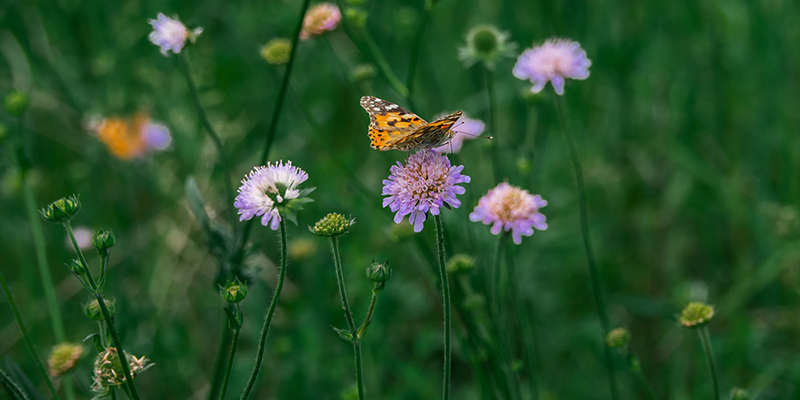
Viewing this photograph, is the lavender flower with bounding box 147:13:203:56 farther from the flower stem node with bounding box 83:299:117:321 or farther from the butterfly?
the flower stem node with bounding box 83:299:117:321

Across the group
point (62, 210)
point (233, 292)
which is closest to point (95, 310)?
point (62, 210)

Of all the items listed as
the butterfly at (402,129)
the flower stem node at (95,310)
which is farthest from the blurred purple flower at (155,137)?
the flower stem node at (95,310)

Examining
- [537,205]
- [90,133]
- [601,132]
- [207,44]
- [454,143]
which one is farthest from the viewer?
[207,44]

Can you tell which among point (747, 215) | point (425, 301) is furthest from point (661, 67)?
point (425, 301)

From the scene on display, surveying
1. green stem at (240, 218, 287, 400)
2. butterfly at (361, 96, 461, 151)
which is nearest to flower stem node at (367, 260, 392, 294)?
green stem at (240, 218, 287, 400)

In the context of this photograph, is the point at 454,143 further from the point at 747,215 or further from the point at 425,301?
the point at 747,215

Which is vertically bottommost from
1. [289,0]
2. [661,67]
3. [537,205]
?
[537,205]

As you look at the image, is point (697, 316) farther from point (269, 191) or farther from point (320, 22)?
point (320, 22)
